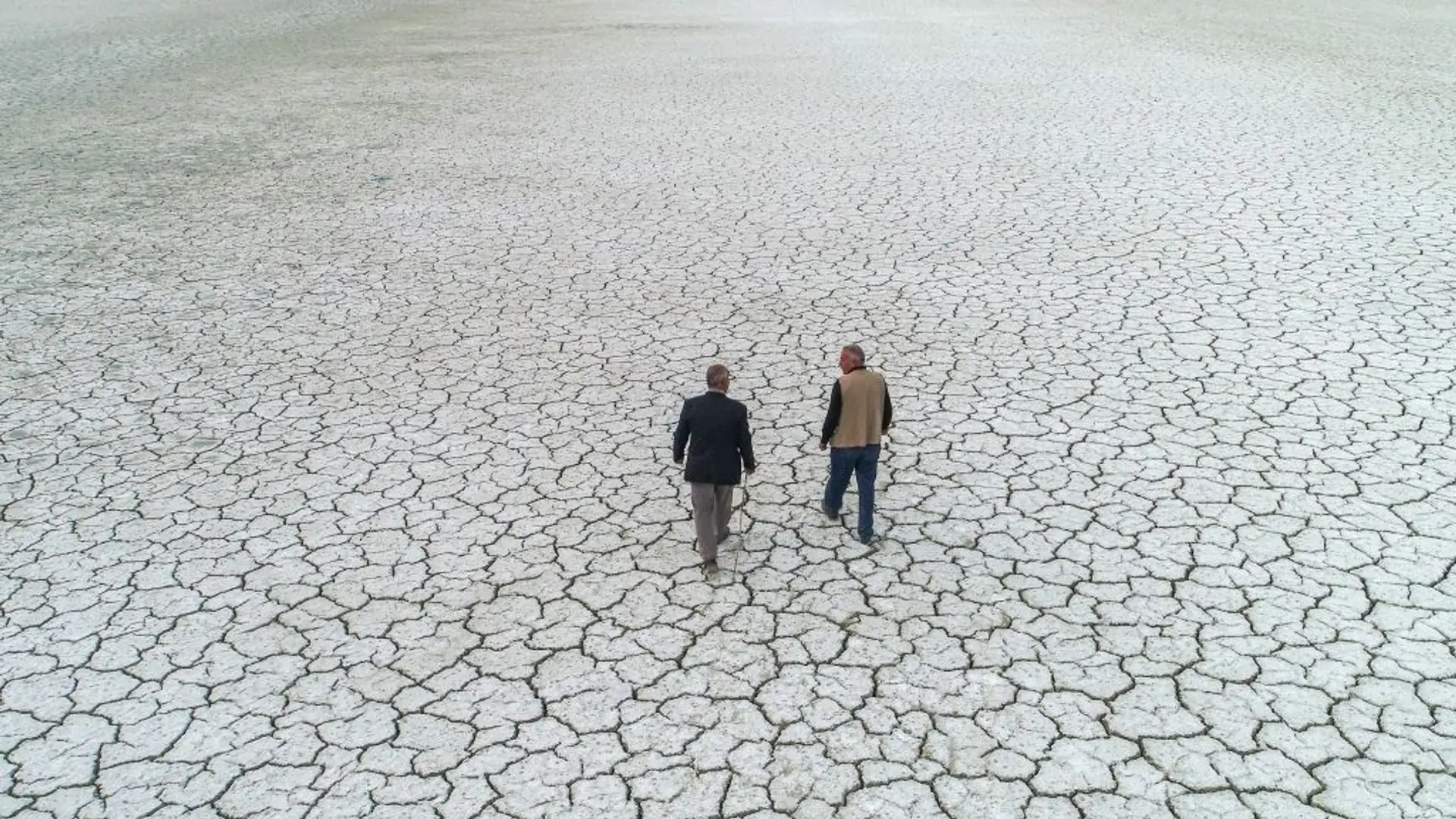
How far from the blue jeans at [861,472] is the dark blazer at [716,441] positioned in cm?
50

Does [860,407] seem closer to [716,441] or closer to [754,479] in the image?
[716,441]

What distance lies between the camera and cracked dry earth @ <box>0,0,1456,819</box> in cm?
447

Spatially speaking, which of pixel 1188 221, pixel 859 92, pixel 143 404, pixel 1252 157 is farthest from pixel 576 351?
pixel 859 92

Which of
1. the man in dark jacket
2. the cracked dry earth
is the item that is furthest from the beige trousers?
the cracked dry earth

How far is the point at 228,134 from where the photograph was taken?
15.0 metres

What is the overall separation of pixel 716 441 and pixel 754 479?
3.64 feet

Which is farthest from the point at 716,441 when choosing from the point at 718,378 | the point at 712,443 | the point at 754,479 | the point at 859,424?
the point at 754,479

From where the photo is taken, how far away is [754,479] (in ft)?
21.2

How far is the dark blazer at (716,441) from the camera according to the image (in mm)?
5402

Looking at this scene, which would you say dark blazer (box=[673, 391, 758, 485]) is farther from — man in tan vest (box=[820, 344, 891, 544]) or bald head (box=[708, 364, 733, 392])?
man in tan vest (box=[820, 344, 891, 544])

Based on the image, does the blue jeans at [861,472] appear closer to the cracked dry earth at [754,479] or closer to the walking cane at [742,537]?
the cracked dry earth at [754,479]

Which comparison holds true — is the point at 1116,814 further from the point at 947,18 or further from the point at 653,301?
the point at 947,18

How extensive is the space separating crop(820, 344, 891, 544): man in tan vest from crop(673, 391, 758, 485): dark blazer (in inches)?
16.3

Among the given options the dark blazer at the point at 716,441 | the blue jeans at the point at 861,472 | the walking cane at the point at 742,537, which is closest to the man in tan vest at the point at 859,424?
the blue jeans at the point at 861,472
